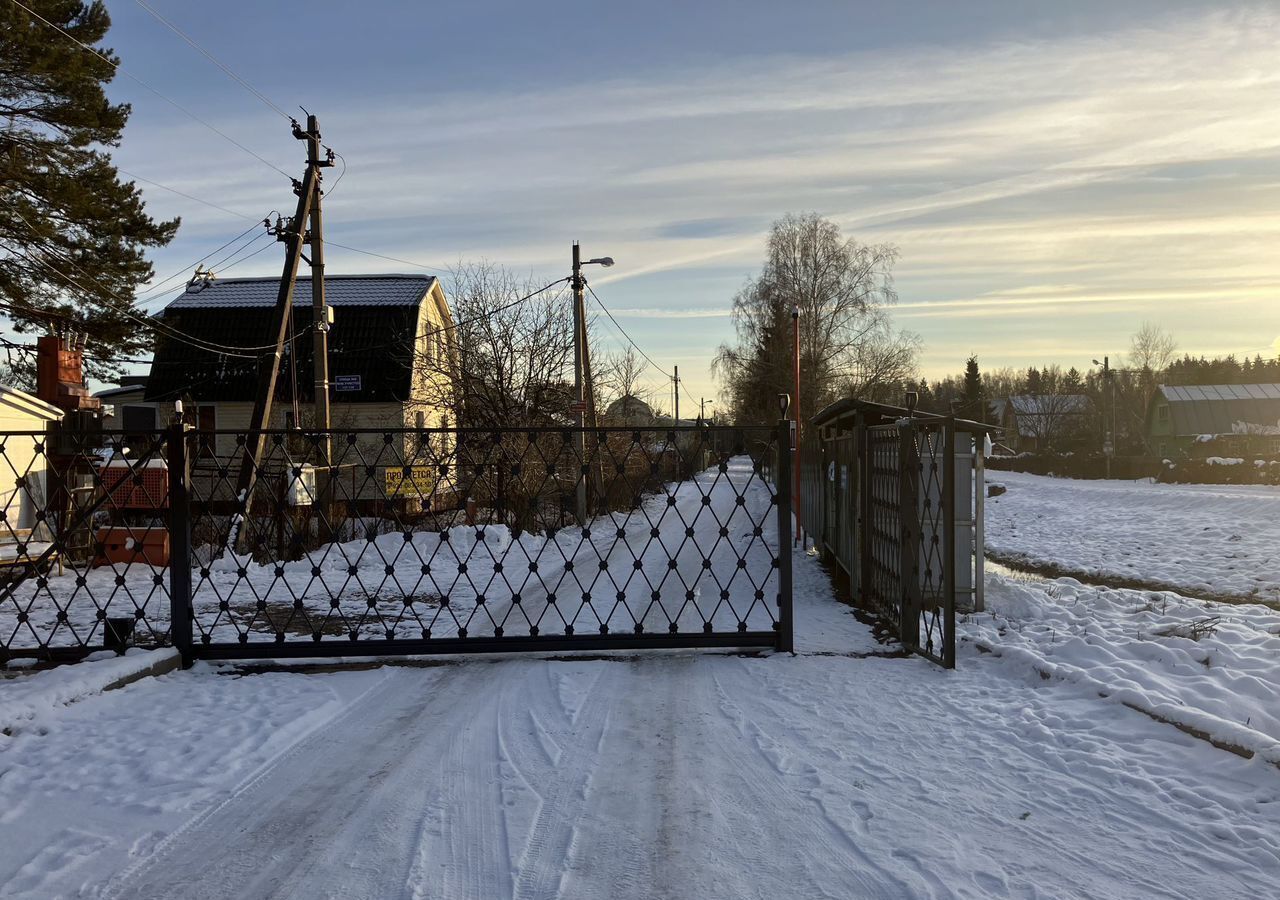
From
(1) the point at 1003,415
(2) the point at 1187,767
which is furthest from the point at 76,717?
(1) the point at 1003,415

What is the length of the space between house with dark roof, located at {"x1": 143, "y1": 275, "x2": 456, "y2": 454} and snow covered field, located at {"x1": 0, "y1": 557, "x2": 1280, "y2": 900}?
69.6 ft

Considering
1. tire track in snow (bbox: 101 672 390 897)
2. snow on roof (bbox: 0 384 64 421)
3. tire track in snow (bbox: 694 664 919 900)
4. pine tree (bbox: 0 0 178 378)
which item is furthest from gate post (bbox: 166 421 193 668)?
pine tree (bbox: 0 0 178 378)

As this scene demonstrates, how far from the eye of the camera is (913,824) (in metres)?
3.37

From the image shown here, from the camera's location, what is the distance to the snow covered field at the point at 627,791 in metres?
3.00

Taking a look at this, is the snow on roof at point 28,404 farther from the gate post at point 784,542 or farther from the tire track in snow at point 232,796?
the gate post at point 784,542

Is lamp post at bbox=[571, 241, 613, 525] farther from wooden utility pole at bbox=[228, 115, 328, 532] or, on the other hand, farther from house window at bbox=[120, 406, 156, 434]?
house window at bbox=[120, 406, 156, 434]

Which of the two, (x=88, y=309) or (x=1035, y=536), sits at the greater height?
(x=88, y=309)

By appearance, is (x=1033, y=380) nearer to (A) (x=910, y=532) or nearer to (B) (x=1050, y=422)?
(B) (x=1050, y=422)

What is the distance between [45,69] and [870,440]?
19.5m

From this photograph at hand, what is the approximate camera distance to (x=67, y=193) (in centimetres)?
1900

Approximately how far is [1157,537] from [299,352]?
2457cm

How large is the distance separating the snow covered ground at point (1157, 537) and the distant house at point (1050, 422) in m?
33.7

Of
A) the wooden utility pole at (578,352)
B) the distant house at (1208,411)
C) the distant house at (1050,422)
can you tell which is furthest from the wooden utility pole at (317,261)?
the distant house at (1208,411)

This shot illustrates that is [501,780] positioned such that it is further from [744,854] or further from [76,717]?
[76,717]
